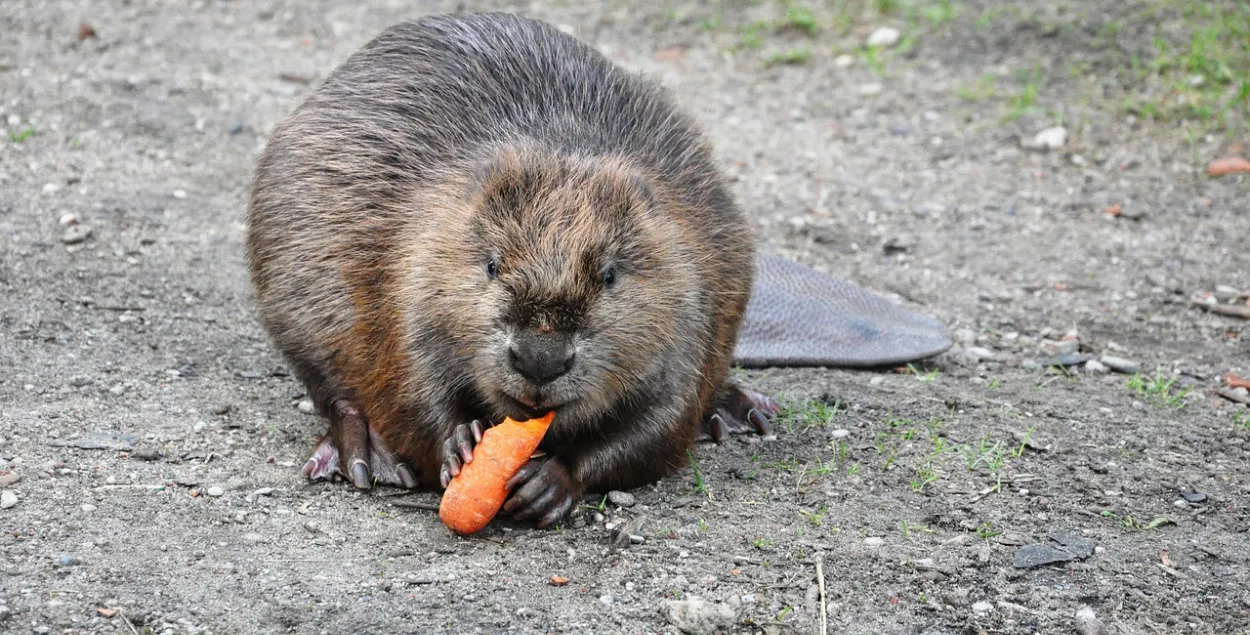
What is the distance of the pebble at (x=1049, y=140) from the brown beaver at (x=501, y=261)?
2766mm

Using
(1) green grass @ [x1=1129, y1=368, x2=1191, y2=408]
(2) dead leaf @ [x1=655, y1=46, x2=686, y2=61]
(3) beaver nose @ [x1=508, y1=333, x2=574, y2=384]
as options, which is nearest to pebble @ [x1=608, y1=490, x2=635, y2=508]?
(3) beaver nose @ [x1=508, y1=333, x2=574, y2=384]

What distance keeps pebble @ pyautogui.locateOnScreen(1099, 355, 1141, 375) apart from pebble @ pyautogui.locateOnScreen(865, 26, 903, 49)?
3.00m

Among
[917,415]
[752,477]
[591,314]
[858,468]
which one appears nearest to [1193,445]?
[917,415]

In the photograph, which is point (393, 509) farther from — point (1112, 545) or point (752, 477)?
point (1112, 545)

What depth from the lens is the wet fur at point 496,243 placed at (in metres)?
2.88

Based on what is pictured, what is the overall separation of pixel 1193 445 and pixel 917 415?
28.3 inches

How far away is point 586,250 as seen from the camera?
9.33ft

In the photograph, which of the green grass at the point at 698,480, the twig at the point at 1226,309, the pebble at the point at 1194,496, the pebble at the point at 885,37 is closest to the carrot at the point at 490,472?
the green grass at the point at 698,480

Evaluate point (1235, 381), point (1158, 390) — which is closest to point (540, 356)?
point (1158, 390)

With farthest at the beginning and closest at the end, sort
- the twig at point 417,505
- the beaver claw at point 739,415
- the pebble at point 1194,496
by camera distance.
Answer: the beaver claw at point 739,415, the pebble at point 1194,496, the twig at point 417,505

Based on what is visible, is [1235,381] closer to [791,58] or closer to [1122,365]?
[1122,365]

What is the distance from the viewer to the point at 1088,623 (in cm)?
276

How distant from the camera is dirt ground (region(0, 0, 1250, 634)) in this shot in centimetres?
281

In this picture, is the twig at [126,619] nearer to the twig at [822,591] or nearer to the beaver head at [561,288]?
the beaver head at [561,288]
